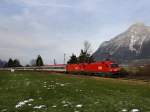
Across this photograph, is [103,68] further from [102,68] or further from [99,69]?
[99,69]

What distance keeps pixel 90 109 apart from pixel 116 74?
42.3 m

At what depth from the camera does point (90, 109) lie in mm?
20312

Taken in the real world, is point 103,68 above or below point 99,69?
above

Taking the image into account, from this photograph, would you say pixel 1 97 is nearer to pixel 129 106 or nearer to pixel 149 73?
pixel 129 106

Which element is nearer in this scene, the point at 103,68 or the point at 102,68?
the point at 103,68

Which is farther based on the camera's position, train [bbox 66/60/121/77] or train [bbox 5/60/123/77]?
train [bbox 5/60/123/77]

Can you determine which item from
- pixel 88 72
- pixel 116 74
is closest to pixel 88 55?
pixel 88 72

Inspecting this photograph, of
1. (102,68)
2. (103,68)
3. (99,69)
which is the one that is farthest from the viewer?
(99,69)

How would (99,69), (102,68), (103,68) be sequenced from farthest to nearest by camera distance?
(99,69)
(102,68)
(103,68)

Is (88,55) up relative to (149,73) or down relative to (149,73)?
up

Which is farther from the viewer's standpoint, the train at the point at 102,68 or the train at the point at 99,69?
the train at the point at 99,69

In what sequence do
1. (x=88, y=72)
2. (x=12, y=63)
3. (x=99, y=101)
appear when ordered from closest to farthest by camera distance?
(x=99, y=101), (x=88, y=72), (x=12, y=63)

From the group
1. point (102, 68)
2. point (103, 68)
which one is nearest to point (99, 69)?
point (102, 68)

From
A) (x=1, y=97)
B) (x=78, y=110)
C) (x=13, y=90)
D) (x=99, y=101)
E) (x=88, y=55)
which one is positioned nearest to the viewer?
(x=78, y=110)
